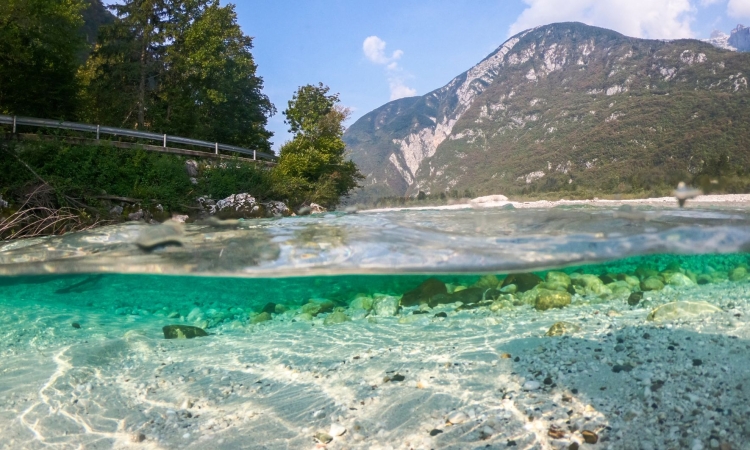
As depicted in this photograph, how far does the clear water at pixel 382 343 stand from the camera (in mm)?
3051

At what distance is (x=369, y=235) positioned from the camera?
6352 mm

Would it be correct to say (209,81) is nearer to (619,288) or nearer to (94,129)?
(94,129)

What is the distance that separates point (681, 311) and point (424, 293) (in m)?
2.84

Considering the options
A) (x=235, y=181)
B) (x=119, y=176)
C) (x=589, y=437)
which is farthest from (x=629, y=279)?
(x=119, y=176)

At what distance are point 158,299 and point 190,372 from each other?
529 cm

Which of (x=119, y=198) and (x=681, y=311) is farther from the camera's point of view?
(x=119, y=198)

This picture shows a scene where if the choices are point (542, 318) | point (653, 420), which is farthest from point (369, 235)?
point (653, 420)

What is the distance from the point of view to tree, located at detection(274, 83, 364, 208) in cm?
2362

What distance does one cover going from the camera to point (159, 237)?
649 centimetres

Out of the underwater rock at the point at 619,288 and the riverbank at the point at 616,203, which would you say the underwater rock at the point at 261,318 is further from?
the riverbank at the point at 616,203

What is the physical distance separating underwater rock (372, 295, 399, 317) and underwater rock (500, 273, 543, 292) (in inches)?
67.8

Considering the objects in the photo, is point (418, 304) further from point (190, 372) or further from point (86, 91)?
point (86, 91)

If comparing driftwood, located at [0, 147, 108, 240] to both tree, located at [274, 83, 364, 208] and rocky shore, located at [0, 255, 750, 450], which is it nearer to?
rocky shore, located at [0, 255, 750, 450]

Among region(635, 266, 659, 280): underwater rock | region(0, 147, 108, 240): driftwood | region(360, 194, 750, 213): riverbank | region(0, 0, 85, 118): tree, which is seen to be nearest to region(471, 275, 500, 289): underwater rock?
region(635, 266, 659, 280): underwater rock
